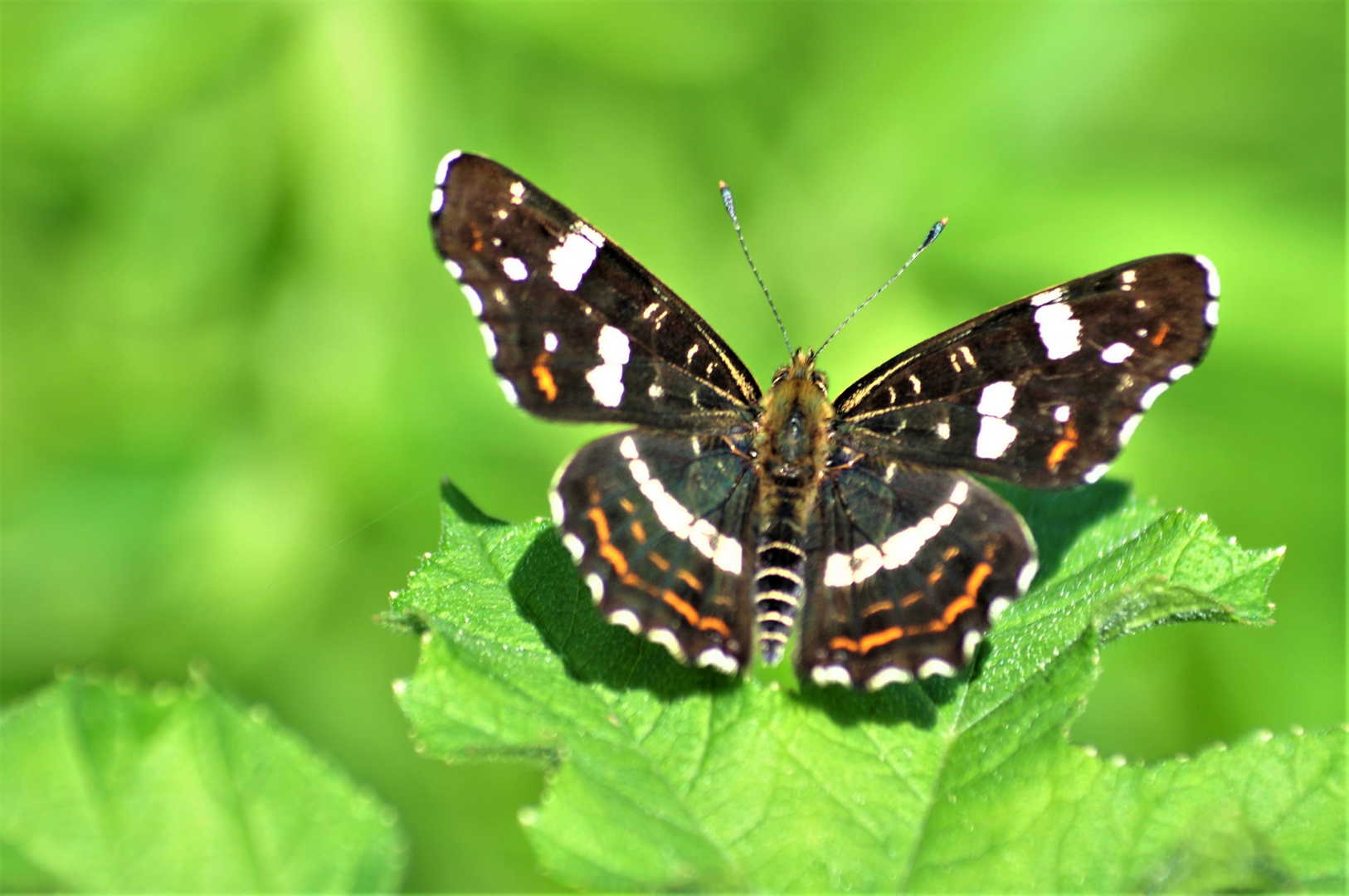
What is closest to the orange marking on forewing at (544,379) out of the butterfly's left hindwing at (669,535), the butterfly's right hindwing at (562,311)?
the butterfly's right hindwing at (562,311)

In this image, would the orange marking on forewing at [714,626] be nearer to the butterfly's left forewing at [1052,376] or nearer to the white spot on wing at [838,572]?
the white spot on wing at [838,572]

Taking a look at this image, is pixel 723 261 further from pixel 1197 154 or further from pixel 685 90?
pixel 1197 154

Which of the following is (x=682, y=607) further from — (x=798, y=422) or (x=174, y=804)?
(x=174, y=804)

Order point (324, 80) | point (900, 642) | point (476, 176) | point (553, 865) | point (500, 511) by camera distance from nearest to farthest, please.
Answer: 1. point (553, 865)
2. point (900, 642)
3. point (476, 176)
4. point (500, 511)
5. point (324, 80)

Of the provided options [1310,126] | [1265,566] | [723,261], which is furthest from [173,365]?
[1310,126]

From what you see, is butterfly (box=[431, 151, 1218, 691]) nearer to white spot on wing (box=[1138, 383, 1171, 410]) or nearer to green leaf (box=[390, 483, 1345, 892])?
white spot on wing (box=[1138, 383, 1171, 410])

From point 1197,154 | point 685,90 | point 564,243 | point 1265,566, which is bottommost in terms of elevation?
point 1265,566
